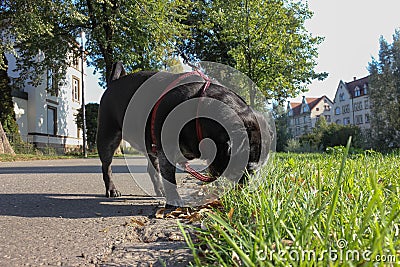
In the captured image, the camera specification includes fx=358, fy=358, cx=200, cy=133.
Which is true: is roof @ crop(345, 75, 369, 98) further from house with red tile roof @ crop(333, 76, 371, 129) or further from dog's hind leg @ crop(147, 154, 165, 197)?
dog's hind leg @ crop(147, 154, 165, 197)

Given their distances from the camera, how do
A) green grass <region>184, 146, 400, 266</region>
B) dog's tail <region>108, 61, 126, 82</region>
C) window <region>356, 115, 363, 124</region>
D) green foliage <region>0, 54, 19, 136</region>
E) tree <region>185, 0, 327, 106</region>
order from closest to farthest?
green grass <region>184, 146, 400, 266</region> → dog's tail <region>108, 61, 126, 82</region> → tree <region>185, 0, 327, 106</region> → green foliage <region>0, 54, 19, 136</region> → window <region>356, 115, 363, 124</region>

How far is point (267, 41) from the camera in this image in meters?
14.7

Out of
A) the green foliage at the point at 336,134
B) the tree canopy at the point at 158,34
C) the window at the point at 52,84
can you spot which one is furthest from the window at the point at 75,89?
the green foliage at the point at 336,134

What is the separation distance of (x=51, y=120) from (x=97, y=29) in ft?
38.2

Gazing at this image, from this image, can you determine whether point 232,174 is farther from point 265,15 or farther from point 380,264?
point 265,15

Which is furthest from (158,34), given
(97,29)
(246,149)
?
(246,149)

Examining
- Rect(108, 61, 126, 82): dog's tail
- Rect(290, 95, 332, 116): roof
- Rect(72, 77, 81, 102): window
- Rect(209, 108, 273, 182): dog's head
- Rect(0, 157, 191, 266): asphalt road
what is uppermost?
Rect(290, 95, 332, 116): roof

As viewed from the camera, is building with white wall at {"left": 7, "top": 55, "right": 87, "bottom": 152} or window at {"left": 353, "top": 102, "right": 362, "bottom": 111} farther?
window at {"left": 353, "top": 102, "right": 362, "bottom": 111}

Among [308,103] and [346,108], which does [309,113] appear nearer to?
[308,103]

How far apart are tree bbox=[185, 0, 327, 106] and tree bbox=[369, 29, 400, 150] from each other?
20.8 m

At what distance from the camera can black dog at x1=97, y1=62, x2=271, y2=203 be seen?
7.59ft

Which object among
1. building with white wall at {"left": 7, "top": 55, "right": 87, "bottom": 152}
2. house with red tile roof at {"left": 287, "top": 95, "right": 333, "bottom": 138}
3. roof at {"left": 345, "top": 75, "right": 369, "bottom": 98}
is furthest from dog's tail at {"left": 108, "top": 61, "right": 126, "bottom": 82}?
house with red tile roof at {"left": 287, "top": 95, "right": 333, "bottom": 138}

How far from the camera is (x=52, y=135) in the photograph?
25.7m

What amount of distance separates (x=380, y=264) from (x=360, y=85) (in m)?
69.2
